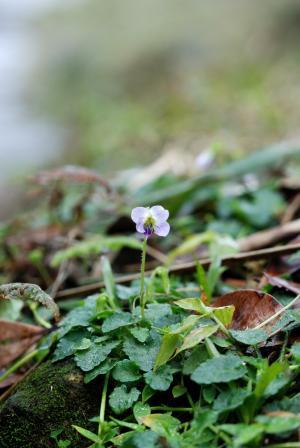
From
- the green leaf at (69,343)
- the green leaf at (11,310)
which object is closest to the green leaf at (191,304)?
the green leaf at (69,343)

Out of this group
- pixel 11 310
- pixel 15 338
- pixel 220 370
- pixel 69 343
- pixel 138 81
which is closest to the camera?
pixel 220 370

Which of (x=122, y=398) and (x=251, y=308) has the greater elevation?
(x=251, y=308)

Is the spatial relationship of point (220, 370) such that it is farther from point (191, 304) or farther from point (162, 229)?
point (162, 229)

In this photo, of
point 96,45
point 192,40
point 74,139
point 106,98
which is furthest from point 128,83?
point 96,45

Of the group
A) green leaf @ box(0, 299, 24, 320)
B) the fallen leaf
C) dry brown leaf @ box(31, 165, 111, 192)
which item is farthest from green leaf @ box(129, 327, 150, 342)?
dry brown leaf @ box(31, 165, 111, 192)

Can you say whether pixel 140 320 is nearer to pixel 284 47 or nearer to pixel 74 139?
pixel 74 139

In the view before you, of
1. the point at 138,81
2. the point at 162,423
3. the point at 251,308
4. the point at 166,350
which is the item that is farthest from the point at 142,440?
the point at 138,81

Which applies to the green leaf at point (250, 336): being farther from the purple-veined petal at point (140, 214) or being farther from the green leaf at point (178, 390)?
the purple-veined petal at point (140, 214)
